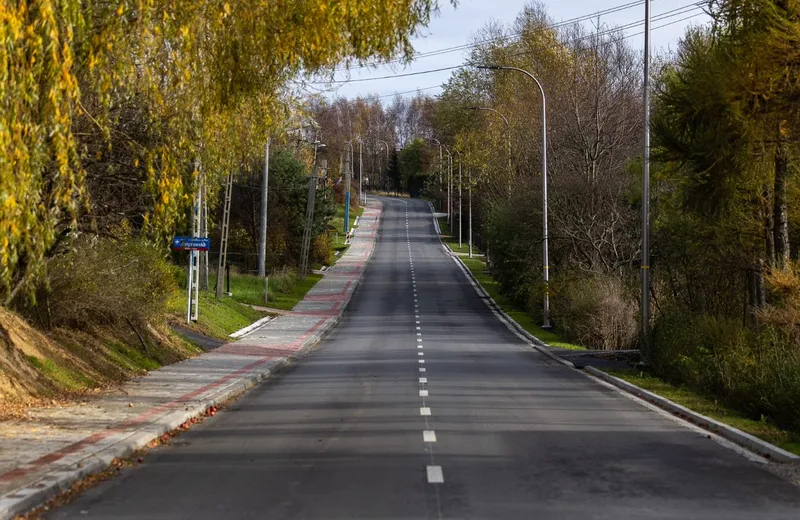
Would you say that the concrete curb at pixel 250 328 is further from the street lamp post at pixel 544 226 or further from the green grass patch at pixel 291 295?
the street lamp post at pixel 544 226

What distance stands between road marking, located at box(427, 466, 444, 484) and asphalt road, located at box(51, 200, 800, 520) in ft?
0.11

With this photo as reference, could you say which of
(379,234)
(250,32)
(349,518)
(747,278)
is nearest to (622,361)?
(747,278)

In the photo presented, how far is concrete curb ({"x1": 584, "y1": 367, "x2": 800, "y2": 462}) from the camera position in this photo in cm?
1164

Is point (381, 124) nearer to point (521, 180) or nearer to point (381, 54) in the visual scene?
point (521, 180)

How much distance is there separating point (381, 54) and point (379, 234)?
9421 centimetres

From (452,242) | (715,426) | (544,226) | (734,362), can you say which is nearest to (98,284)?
(715,426)

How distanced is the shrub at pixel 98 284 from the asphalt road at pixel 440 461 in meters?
3.80

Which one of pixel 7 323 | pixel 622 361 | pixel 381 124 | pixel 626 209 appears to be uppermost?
pixel 381 124

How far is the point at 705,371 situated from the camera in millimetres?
18750

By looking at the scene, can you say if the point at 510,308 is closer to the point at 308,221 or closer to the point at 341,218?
the point at 308,221

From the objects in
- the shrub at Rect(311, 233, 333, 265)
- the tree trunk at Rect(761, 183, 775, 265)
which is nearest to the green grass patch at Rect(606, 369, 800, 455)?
the tree trunk at Rect(761, 183, 775, 265)

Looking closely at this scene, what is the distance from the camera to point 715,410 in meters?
16.0

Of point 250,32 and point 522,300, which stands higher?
point 250,32

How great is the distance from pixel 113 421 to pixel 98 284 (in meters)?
6.50
